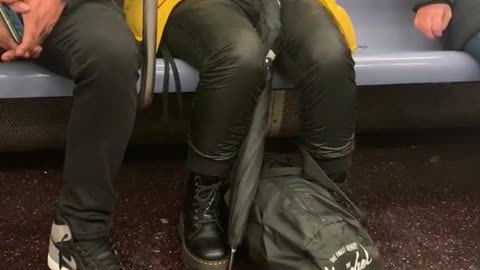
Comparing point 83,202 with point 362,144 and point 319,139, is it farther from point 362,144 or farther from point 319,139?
point 362,144

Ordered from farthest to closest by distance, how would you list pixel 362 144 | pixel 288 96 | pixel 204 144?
pixel 362 144 → pixel 288 96 → pixel 204 144

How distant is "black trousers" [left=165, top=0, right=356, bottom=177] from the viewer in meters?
1.32

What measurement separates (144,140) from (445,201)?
0.74m

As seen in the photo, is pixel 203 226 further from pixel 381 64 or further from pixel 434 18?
pixel 434 18

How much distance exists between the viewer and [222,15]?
4.53 ft

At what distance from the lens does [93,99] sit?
121 cm

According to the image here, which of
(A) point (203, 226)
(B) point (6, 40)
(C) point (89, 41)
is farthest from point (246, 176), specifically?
(B) point (6, 40)

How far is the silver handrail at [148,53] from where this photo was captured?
4.22 ft

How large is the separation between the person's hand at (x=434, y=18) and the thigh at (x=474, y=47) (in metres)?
0.07

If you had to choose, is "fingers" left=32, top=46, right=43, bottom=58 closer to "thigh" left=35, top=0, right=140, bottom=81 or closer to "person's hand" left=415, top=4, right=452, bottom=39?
"thigh" left=35, top=0, right=140, bottom=81

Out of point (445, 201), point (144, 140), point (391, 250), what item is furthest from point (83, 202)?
point (445, 201)

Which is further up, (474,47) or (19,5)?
(19,5)

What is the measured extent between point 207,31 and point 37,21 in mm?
312

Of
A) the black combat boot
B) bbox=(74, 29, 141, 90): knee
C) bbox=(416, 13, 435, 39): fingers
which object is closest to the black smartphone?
bbox=(74, 29, 141, 90): knee
